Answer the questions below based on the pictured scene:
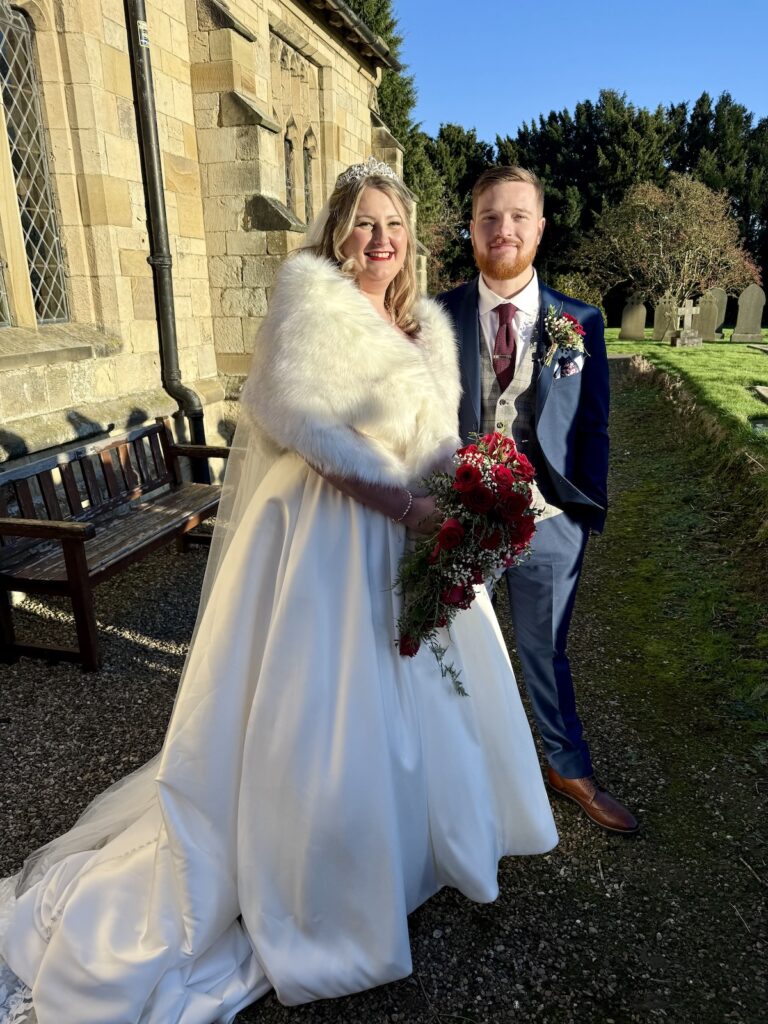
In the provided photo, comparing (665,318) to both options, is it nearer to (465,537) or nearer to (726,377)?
(726,377)

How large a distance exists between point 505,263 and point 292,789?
1.83 metres

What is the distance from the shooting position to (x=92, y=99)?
547cm

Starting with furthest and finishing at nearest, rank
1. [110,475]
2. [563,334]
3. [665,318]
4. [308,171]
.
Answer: [665,318] < [308,171] < [110,475] < [563,334]

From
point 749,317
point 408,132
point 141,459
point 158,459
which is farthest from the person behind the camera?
point 408,132

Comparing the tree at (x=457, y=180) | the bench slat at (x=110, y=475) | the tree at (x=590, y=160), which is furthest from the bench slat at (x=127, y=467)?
the tree at (x=590, y=160)

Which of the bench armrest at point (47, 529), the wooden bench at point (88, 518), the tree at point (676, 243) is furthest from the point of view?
the tree at point (676, 243)

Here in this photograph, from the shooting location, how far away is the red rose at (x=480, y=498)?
78.2 inches

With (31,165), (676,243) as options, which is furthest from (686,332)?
(31,165)

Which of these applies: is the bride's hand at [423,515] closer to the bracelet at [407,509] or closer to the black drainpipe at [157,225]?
the bracelet at [407,509]

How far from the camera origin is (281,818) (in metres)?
2.08

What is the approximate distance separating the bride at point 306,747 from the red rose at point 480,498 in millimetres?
193

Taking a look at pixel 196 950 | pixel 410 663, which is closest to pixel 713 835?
pixel 410 663

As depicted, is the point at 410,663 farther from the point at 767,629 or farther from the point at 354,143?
the point at 354,143

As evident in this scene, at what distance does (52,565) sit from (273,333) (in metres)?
2.79
